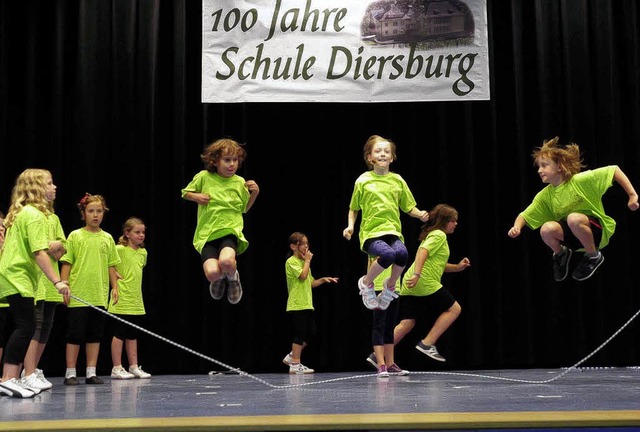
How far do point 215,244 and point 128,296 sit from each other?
5.70 ft

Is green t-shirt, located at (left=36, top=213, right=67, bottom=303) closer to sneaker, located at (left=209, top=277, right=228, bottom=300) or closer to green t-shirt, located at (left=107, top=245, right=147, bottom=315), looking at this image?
sneaker, located at (left=209, top=277, right=228, bottom=300)

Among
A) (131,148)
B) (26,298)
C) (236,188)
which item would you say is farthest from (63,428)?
(131,148)

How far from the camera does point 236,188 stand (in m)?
5.57

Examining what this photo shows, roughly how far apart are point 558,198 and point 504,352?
2.79m

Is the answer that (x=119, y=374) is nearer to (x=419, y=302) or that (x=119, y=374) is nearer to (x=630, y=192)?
(x=419, y=302)

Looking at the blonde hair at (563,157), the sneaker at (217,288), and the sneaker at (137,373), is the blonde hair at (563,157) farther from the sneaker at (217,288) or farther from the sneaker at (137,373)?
the sneaker at (137,373)

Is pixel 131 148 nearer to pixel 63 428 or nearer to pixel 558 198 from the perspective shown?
pixel 558 198

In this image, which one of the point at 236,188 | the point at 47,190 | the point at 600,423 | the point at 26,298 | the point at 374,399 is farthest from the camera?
the point at 236,188

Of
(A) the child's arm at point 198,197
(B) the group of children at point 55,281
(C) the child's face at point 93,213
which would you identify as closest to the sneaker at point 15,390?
(B) the group of children at point 55,281

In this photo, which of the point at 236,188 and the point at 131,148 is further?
the point at 131,148

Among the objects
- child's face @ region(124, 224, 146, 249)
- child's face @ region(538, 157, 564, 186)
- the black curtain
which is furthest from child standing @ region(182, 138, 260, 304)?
the black curtain

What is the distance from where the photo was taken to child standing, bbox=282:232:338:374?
742cm

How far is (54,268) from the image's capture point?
5.32 metres

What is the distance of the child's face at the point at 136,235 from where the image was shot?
6.91 metres
